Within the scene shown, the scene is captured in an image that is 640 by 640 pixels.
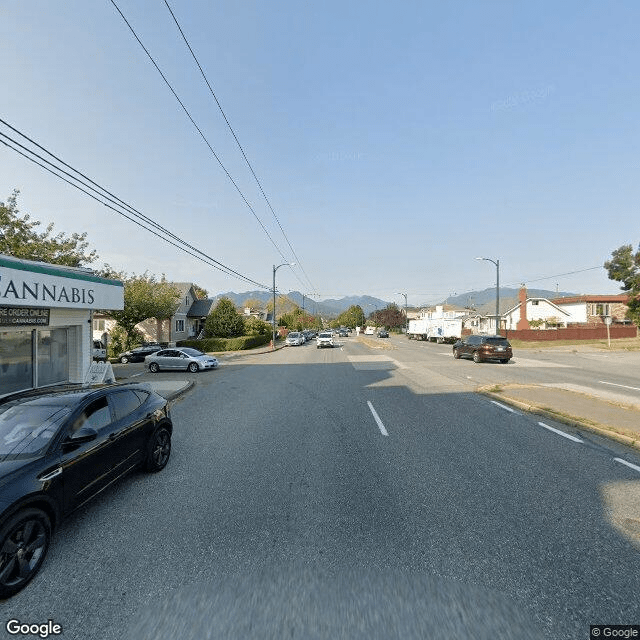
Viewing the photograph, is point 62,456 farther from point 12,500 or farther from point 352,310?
point 352,310

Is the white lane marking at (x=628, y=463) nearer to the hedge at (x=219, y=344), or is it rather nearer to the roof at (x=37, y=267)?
the roof at (x=37, y=267)

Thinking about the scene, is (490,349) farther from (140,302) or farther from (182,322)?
(182,322)

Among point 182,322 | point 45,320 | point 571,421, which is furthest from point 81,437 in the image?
point 182,322

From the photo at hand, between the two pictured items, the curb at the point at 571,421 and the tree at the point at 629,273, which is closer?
the curb at the point at 571,421

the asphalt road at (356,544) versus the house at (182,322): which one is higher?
the house at (182,322)

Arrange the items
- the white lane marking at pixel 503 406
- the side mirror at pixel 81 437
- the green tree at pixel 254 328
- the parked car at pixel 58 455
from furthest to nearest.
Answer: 1. the green tree at pixel 254 328
2. the white lane marking at pixel 503 406
3. the side mirror at pixel 81 437
4. the parked car at pixel 58 455

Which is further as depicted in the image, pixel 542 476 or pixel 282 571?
pixel 542 476

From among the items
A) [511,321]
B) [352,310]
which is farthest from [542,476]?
[352,310]

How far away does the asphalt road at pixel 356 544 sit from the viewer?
2914mm

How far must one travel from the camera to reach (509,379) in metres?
15.6

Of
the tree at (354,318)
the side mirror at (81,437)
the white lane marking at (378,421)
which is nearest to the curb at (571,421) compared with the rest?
the white lane marking at (378,421)

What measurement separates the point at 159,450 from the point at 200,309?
48.3 meters

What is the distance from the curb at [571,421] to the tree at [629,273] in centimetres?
4461

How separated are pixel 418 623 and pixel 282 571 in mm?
1293
